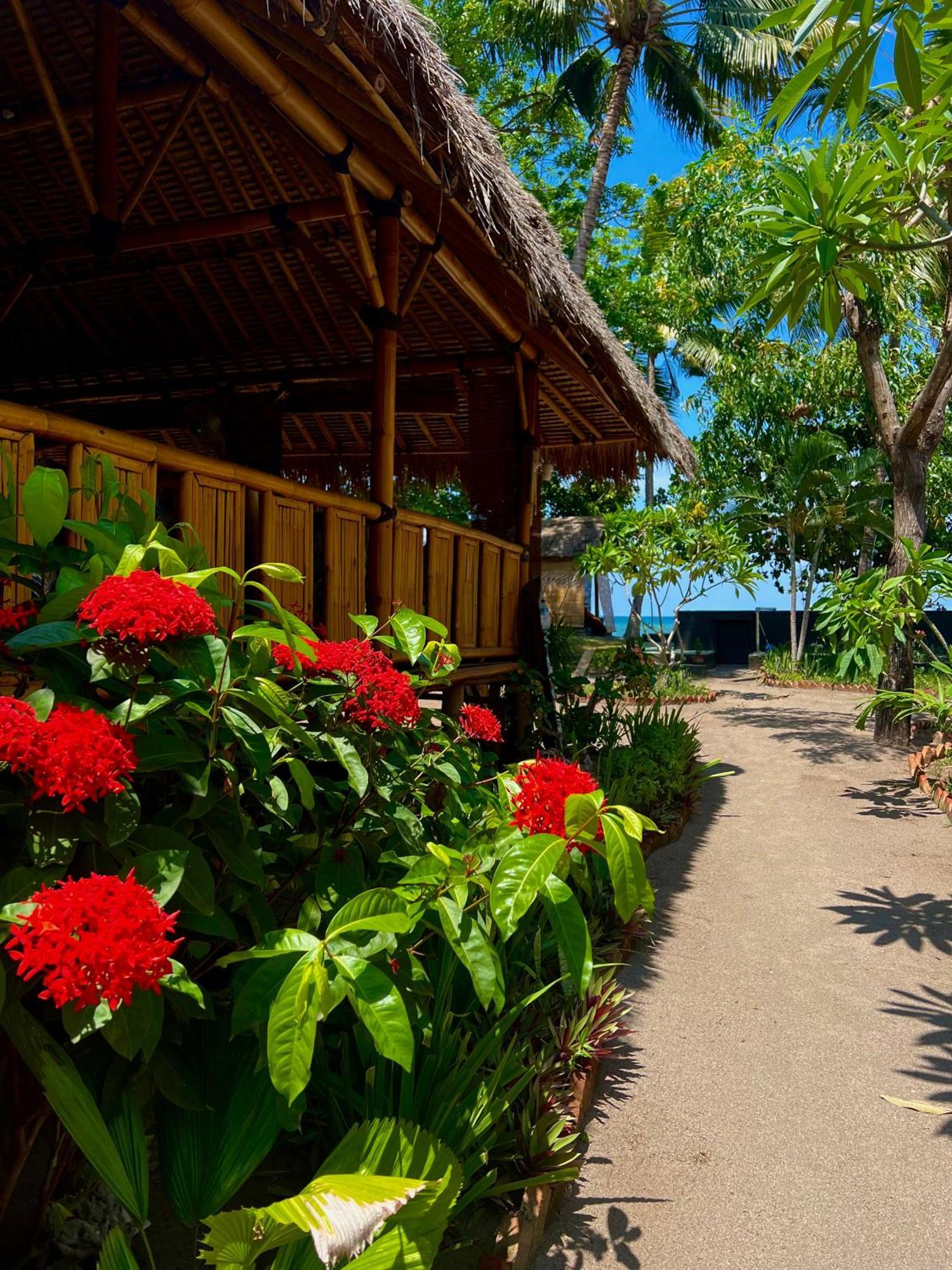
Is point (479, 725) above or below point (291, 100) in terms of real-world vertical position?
below

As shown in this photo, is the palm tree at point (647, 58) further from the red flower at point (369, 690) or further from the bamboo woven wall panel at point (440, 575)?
the red flower at point (369, 690)

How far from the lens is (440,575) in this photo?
4594 mm

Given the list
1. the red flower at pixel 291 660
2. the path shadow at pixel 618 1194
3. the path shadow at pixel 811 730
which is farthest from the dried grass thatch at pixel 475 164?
the path shadow at pixel 811 730

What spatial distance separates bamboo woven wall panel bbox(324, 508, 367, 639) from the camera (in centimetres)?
352

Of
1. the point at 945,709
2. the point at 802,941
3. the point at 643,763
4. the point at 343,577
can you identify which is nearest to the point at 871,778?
the point at 945,709

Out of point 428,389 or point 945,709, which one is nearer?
point 428,389

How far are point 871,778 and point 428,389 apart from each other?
4.77 m

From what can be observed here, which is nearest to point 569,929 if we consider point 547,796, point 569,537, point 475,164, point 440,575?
point 547,796

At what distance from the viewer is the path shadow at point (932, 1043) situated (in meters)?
2.78

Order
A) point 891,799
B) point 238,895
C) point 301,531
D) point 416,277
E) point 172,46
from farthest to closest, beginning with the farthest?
point 891,799, point 416,277, point 301,531, point 172,46, point 238,895

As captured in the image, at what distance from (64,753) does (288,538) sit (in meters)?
2.29

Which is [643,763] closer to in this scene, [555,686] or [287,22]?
[555,686]

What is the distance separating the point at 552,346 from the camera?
17.9 feet

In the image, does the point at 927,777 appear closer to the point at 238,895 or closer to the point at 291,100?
the point at 291,100
